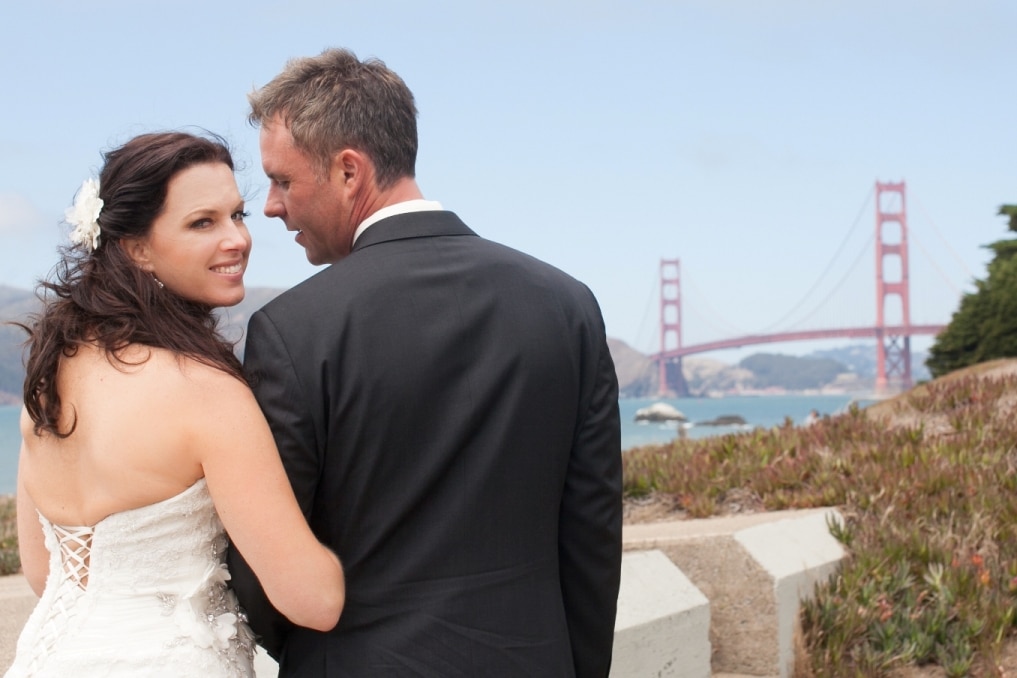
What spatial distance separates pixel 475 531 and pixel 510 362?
296 mm

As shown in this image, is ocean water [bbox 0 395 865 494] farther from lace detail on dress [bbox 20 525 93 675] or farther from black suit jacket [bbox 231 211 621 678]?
lace detail on dress [bbox 20 525 93 675]

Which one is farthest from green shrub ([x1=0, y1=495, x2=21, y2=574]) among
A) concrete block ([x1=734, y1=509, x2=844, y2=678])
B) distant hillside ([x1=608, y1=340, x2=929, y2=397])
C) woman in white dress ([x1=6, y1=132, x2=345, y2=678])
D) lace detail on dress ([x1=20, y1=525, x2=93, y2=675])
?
distant hillside ([x1=608, y1=340, x2=929, y2=397])

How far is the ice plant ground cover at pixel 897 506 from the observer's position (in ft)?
15.3

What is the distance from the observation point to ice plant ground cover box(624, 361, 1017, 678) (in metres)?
4.65

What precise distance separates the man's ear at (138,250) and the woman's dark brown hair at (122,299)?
1 cm

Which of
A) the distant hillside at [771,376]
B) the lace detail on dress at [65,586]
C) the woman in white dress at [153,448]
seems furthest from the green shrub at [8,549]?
the distant hillside at [771,376]

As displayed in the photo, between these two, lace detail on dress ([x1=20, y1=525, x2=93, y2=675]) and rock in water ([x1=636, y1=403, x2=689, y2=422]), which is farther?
rock in water ([x1=636, y1=403, x2=689, y2=422])

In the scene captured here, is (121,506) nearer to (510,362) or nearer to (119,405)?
(119,405)

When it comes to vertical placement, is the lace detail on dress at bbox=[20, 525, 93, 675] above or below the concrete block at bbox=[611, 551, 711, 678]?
above

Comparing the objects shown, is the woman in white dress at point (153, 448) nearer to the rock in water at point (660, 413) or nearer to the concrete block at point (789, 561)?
the concrete block at point (789, 561)

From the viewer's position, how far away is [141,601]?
1996 millimetres

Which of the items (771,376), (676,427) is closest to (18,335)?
(676,427)

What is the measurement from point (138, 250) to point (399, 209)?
0.49m

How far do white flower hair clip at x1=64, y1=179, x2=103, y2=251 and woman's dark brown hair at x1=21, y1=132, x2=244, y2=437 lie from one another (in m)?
0.01
